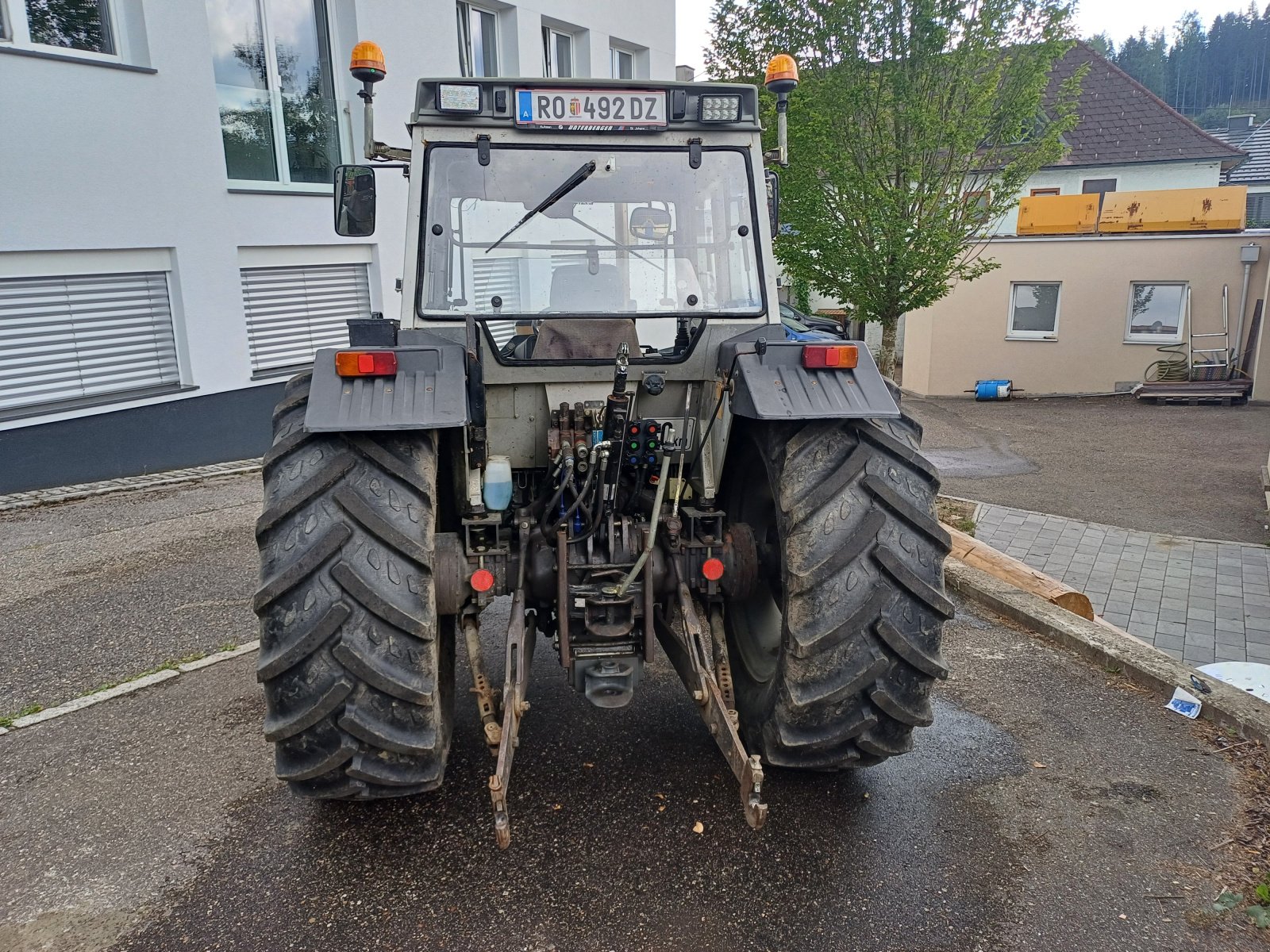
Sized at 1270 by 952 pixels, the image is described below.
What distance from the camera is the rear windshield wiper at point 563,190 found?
3.38 metres

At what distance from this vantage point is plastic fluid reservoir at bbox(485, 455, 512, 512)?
3117 mm

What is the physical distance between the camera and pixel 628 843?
10.1 feet

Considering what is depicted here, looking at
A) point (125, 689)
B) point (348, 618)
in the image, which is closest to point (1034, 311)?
Answer: point (125, 689)

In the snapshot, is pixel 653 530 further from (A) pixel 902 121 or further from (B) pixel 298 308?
(B) pixel 298 308

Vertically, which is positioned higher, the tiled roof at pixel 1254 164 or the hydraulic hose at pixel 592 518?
the tiled roof at pixel 1254 164

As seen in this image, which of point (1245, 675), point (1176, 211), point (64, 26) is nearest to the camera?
point (1245, 675)

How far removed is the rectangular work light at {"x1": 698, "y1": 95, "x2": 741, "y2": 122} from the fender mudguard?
0.93 meters

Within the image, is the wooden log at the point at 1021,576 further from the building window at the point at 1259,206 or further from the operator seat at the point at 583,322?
the building window at the point at 1259,206

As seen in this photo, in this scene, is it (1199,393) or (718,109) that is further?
(1199,393)

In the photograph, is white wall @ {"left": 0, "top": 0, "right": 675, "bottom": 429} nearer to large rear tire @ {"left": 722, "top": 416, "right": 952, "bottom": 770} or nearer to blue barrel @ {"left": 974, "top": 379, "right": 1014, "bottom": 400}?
large rear tire @ {"left": 722, "top": 416, "right": 952, "bottom": 770}

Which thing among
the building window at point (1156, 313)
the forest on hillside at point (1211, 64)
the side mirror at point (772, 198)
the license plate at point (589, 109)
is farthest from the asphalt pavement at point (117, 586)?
the forest on hillside at point (1211, 64)

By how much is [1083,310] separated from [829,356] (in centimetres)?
1577

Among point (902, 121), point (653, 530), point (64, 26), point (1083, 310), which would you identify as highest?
point (64, 26)

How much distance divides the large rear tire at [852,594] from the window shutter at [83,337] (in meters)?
7.99
